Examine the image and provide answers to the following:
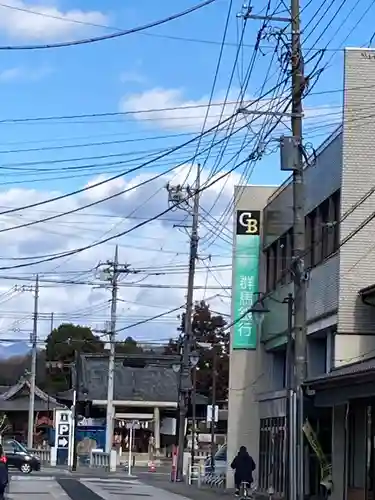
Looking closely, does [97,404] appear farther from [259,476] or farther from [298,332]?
[298,332]

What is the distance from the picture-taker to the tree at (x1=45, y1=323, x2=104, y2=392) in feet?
311

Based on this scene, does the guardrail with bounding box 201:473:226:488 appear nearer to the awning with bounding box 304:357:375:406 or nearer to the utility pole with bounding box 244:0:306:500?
the awning with bounding box 304:357:375:406

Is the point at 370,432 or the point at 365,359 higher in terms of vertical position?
the point at 365,359

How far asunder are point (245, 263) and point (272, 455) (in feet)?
24.4

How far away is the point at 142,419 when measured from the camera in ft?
247

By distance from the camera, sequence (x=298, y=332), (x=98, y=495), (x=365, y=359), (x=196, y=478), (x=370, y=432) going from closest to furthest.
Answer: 1. (x=298, y=332)
2. (x=370, y=432)
3. (x=365, y=359)
4. (x=98, y=495)
5. (x=196, y=478)

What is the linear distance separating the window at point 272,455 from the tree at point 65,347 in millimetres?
54844

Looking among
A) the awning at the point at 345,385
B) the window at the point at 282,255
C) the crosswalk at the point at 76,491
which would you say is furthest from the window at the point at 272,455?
the awning at the point at 345,385

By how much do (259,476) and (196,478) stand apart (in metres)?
6.49

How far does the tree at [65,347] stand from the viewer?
9475 centimetres

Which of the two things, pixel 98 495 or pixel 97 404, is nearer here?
pixel 98 495

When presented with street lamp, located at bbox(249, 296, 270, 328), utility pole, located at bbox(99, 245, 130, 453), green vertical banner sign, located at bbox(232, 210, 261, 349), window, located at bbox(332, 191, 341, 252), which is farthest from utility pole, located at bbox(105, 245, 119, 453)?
window, located at bbox(332, 191, 341, 252)

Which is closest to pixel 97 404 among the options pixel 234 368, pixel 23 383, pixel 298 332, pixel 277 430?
pixel 23 383

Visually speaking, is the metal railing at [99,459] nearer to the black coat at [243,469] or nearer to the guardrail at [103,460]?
the guardrail at [103,460]
